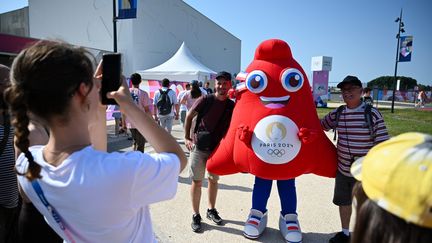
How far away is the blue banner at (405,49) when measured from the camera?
15.5 meters

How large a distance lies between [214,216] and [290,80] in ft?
5.55

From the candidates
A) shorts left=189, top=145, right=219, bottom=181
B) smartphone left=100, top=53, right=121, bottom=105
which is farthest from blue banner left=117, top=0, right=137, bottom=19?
smartphone left=100, top=53, right=121, bottom=105

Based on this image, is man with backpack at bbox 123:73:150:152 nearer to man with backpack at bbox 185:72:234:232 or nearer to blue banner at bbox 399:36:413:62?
man with backpack at bbox 185:72:234:232

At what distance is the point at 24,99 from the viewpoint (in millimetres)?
930

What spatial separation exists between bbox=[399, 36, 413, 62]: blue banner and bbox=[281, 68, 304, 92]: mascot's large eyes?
16.0 meters

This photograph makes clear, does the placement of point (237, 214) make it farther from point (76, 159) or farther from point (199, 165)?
point (76, 159)

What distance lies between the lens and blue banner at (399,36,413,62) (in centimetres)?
1550

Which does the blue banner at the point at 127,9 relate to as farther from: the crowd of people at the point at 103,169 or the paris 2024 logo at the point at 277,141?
the crowd of people at the point at 103,169

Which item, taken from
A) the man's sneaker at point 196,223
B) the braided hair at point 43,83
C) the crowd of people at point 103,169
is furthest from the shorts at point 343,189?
the braided hair at point 43,83

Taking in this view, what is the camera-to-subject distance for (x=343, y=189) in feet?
9.05

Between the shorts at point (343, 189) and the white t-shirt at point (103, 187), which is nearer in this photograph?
the white t-shirt at point (103, 187)

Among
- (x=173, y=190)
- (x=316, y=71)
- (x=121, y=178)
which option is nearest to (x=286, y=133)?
(x=173, y=190)

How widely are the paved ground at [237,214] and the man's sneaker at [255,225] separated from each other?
0.22 feet

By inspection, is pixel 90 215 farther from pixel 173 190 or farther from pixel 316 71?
pixel 316 71
